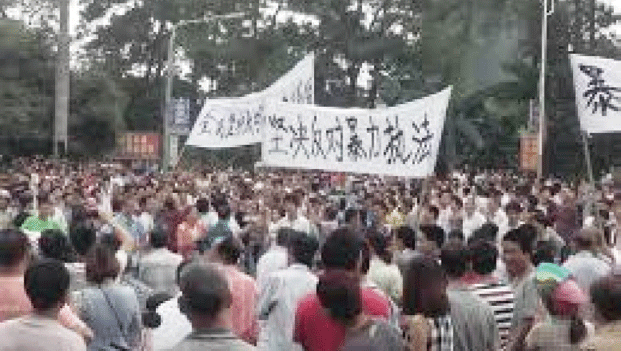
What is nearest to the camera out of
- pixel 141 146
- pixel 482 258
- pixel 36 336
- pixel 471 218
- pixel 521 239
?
pixel 36 336

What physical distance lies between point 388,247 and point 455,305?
2.17m

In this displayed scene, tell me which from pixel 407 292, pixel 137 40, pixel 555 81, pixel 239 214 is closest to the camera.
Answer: pixel 407 292

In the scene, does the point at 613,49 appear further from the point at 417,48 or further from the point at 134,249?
the point at 134,249

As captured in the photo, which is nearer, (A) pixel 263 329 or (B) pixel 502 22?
(A) pixel 263 329

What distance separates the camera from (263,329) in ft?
25.3

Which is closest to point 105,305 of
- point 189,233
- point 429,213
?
point 189,233

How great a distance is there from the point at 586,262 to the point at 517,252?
4.27 feet

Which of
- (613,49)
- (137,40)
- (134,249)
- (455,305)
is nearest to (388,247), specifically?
(455,305)

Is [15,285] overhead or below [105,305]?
overhead

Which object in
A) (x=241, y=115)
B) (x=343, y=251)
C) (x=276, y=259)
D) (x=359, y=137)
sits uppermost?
(x=241, y=115)

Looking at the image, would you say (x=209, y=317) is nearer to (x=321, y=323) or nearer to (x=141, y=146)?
(x=321, y=323)

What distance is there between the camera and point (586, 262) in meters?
8.46

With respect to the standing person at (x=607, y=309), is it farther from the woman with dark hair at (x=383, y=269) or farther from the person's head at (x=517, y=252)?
the woman with dark hair at (x=383, y=269)

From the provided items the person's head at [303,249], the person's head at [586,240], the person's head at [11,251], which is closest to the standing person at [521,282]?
the person's head at [586,240]
